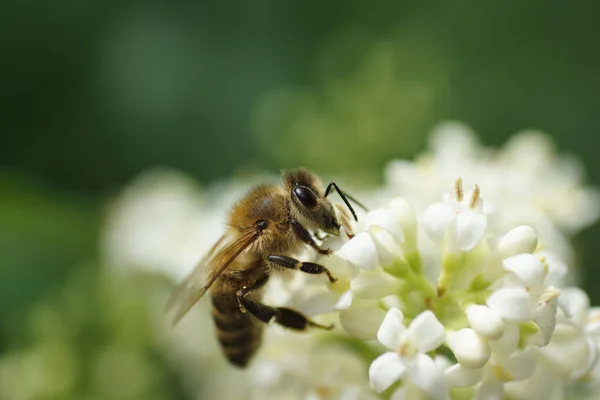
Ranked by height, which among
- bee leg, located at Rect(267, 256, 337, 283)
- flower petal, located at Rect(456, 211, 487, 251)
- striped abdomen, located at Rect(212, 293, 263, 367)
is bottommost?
striped abdomen, located at Rect(212, 293, 263, 367)

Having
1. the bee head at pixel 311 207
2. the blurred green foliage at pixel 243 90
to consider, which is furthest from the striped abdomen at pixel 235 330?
the blurred green foliage at pixel 243 90

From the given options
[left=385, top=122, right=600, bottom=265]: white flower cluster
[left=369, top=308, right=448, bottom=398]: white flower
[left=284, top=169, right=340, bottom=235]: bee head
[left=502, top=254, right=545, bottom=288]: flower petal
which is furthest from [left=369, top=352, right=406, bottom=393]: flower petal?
[left=385, top=122, right=600, bottom=265]: white flower cluster

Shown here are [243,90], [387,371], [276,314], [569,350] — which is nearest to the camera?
[387,371]

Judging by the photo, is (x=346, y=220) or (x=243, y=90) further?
(x=243, y=90)

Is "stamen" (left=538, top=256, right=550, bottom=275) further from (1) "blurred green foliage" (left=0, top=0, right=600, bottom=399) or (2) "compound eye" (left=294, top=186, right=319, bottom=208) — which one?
(1) "blurred green foliage" (left=0, top=0, right=600, bottom=399)

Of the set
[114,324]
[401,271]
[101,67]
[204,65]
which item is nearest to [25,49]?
[101,67]

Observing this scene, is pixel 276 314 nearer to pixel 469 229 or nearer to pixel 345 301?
pixel 345 301

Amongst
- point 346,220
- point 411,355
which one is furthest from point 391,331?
point 346,220

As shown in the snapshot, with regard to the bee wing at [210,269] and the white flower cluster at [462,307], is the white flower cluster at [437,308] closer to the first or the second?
the white flower cluster at [462,307]
